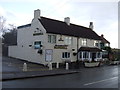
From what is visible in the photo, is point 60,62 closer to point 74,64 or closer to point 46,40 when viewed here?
point 74,64

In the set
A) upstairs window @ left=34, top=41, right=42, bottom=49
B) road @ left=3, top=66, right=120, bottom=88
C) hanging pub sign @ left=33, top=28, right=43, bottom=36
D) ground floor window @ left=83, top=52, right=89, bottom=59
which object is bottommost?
road @ left=3, top=66, right=120, bottom=88

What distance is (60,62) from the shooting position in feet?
112

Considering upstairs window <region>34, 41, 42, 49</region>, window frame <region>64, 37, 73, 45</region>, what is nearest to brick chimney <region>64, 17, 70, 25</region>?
window frame <region>64, 37, 73, 45</region>

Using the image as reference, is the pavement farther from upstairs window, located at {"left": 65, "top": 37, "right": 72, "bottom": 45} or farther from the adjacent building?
upstairs window, located at {"left": 65, "top": 37, "right": 72, "bottom": 45}

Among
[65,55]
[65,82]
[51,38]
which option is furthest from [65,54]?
[65,82]

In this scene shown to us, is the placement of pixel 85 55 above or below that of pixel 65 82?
above

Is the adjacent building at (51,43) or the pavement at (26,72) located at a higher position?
the adjacent building at (51,43)

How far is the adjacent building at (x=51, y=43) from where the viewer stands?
32.6 m

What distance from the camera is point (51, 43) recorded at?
32.9 meters

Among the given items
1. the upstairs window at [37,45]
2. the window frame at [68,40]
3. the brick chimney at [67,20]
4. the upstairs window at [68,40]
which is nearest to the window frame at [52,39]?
the upstairs window at [37,45]

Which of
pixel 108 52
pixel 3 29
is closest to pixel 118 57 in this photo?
pixel 108 52

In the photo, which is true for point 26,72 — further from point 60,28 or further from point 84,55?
point 84,55

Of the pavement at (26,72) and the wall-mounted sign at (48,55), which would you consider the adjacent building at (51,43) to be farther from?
the pavement at (26,72)

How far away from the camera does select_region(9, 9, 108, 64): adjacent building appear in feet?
107
